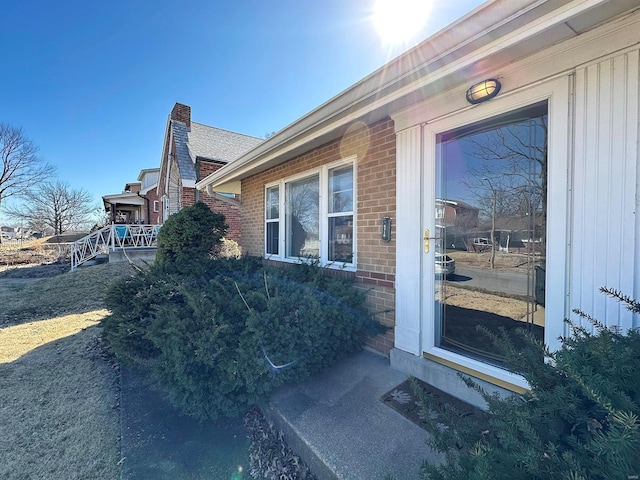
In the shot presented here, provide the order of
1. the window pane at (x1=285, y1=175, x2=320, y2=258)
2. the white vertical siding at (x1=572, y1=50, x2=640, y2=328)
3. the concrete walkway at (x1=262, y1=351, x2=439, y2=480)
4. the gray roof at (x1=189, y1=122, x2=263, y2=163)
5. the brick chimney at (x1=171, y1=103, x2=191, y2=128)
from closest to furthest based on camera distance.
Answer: the white vertical siding at (x1=572, y1=50, x2=640, y2=328) < the concrete walkway at (x1=262, y1=351, x2=439, y2=480) < the window pane at (x1=285, y1=175, x2=320, y2=258) < the gray roof at (x1=189, y1=122, x2=263, y2=163) < the brick chimney at (x1=171, y1=103, x2=191, y2=128)

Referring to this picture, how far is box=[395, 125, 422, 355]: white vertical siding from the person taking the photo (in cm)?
281

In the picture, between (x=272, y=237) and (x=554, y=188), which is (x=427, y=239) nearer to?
(x=554, y=188)

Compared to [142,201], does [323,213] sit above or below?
below

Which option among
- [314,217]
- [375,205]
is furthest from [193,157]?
[375,205]

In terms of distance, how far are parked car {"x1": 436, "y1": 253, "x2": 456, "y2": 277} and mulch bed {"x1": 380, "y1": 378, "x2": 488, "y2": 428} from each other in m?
1.04

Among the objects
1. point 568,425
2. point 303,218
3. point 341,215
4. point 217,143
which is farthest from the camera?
point 217,143

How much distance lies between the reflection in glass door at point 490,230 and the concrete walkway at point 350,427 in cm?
87

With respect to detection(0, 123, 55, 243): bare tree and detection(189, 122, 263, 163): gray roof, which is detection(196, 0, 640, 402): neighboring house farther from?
detection(0, 123, 55, 243): bare tree

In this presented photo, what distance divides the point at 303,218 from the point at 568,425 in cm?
417

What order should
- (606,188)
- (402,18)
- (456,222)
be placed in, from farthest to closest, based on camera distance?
(402,18) → (456,222) → (606,188)

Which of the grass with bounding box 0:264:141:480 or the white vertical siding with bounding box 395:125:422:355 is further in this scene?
the white vertical siding with bounding box 395:125:422:355

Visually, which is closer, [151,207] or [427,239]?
[427,239]

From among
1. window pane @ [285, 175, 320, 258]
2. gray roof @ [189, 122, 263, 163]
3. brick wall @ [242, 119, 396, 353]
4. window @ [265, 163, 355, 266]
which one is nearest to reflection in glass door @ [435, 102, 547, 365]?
brick wall @ [242, 119, 396, 353]

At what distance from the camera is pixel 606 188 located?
1.74 meters
